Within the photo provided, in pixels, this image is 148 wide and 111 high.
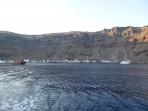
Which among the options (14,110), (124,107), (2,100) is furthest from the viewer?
(2,100)

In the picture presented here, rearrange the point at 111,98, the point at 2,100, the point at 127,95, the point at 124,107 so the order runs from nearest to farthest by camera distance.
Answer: the point at 124,107 → the point at 2,100 → the point at 111,98 → the point at 127,95

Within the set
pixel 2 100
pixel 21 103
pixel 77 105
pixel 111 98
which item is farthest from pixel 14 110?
pixel 111 98

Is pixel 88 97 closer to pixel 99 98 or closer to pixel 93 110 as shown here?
pixel 99 98

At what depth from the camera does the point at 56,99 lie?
149 ft

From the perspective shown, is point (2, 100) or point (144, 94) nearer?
point (2, 100)

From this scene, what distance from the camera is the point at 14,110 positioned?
36000 millimetres

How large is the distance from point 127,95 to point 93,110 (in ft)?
50.2

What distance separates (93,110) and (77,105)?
14.2 feet

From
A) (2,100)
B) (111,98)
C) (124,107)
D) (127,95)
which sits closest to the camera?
(124,107)

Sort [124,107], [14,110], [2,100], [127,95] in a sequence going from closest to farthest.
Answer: [14,110]
[124,107]
[2,100]
[127,95]

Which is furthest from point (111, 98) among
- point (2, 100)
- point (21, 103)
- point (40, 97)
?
point (2, 100)

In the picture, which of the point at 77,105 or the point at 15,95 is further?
the point at 15,95

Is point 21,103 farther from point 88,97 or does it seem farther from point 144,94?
point 144,94

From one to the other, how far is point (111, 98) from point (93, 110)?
1057cm
